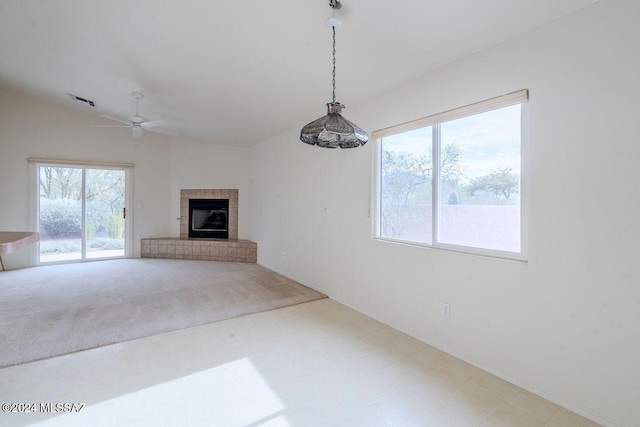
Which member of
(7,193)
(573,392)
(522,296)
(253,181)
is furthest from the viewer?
(253,181)

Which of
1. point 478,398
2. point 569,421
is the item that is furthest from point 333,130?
point 569,421

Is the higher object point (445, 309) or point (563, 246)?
point (563, 246)

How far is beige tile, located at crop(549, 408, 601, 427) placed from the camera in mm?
1708

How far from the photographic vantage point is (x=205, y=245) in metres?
6.51

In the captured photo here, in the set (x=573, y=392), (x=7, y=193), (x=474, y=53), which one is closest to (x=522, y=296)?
(x=573, y=392)

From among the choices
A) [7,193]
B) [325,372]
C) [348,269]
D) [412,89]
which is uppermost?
[412,89]

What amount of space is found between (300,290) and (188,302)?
4.95 ft

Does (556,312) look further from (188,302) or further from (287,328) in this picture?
(188,302)

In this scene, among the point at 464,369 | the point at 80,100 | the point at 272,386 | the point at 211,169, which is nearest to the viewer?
the point at 272,386

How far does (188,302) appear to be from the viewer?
372cm

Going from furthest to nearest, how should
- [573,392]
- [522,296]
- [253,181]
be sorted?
1. [253,181]
2. [522,296]
3. [573,392]

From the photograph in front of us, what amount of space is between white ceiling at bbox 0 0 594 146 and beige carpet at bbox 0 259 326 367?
2664mm

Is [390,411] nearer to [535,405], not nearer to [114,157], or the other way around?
[535,405]

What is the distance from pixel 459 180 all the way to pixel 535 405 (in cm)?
168
